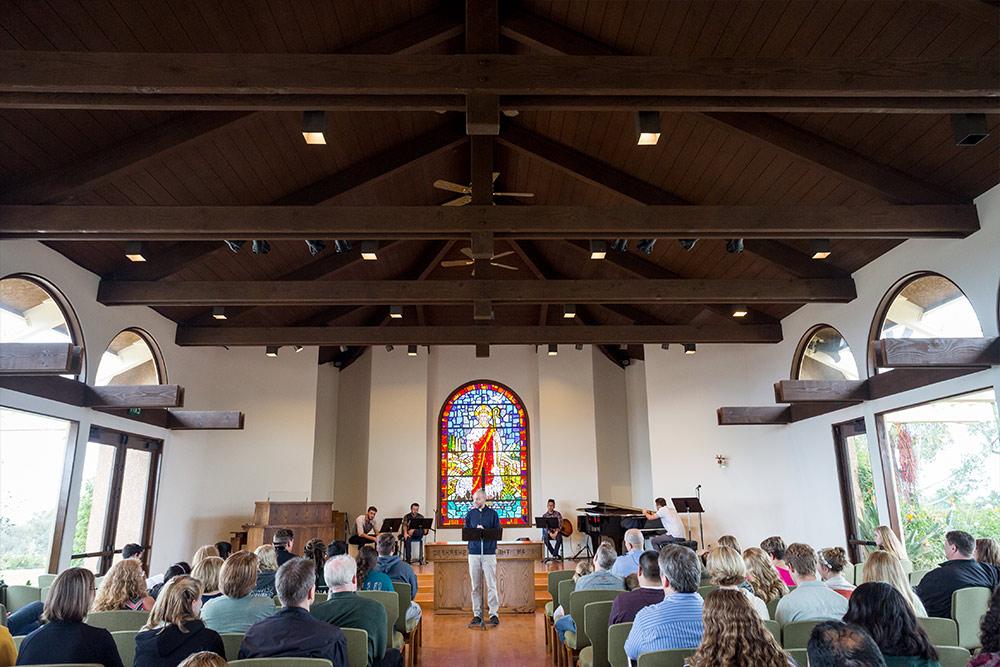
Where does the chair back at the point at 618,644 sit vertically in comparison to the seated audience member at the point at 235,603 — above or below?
below

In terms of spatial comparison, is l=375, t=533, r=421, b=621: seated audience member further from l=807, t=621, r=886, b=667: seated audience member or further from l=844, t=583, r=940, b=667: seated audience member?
l=807, t=621, r=886, b=667: seated audience member

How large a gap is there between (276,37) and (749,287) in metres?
5.24

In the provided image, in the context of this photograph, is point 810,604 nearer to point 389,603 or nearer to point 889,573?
point 889,573

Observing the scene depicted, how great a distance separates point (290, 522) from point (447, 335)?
136 inches

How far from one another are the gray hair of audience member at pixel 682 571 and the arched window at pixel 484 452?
9.74 metres

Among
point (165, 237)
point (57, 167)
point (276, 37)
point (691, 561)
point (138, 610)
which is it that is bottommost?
point (138, 610)

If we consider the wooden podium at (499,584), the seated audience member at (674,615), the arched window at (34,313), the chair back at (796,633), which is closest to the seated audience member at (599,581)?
the chair back at (796,633)

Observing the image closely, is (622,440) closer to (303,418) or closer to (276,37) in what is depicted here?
(303,418)

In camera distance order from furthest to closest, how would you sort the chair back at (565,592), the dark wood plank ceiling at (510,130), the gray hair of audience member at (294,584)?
the chair back at (565,592)
the dark wood plank ceiling at (510,130)
the gray hair of audience member at (294,584)

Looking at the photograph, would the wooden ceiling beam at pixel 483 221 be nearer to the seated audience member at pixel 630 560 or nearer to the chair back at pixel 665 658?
the seated audience member at pixel 630 560

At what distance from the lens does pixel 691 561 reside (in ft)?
9.74

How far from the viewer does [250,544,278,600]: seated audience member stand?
445 cm

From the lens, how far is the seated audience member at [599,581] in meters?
4.75

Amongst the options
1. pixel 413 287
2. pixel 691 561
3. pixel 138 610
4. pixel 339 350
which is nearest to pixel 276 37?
pixel 413 287
